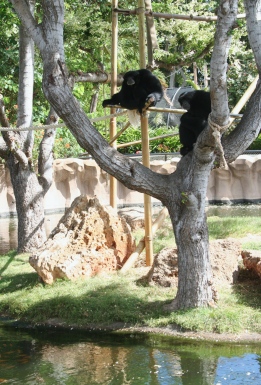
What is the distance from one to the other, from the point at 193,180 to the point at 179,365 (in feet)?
7.06

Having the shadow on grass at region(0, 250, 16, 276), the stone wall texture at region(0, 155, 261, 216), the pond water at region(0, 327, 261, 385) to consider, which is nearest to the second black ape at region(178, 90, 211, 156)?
the pond water at region(0, 327, 261, 385)

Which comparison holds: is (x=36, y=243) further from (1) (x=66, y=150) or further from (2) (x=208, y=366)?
(1) (x=66, y=150)

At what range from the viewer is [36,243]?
437 inches

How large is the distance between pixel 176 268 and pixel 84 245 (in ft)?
5.02

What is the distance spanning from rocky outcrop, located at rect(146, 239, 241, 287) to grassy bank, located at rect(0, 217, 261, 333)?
0.47 ft

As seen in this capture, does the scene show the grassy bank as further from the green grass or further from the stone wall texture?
the stone wall texture

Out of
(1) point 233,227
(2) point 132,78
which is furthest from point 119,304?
(1) point 233,227

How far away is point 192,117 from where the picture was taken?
26.4 ft

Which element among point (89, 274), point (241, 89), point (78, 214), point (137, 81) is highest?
point (241, 89)

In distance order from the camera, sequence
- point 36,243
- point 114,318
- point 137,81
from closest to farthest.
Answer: point 114,318
point 137,81
point 36,243

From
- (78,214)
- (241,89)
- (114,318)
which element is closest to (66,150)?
(241,89)

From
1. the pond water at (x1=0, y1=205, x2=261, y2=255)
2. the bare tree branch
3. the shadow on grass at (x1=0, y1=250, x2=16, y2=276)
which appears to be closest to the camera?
the bare tree branch

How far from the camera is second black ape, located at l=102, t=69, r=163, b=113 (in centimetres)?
891

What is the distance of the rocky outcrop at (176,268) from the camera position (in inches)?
323
